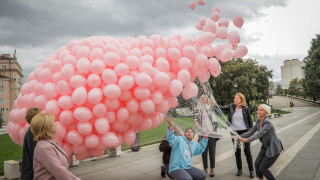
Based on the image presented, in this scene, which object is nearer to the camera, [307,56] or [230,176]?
[230,176]

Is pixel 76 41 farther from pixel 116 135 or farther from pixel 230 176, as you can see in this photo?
pixel 230 176

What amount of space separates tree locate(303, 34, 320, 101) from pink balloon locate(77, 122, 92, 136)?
159 ft

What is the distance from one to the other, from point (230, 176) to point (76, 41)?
15.4 ft

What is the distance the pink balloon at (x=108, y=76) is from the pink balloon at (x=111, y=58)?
0.18 metres

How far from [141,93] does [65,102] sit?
1.17 m

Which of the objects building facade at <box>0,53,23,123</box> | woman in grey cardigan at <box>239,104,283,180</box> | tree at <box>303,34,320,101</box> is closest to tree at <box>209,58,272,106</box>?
tree at <box>303,34,320,101</box>

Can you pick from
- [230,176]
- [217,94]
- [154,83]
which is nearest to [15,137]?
[154,83]

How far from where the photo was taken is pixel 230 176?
608 centimetres

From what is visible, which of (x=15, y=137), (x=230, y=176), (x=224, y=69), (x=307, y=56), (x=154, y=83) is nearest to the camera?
(x=154, y=83)

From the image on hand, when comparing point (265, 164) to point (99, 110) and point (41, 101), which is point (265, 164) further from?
point (41, 101)

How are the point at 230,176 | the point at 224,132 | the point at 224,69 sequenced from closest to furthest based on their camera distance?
the point at 224,132 → the point at 230,176 → the point at 224,69

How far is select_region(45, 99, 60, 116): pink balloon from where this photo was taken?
383 centimetres

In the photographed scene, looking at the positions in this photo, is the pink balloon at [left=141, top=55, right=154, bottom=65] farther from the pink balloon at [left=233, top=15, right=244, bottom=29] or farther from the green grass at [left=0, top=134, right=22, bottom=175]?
the green grass at [left=0, top=134, right=22, bottom=175]

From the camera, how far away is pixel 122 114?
3.92 m
